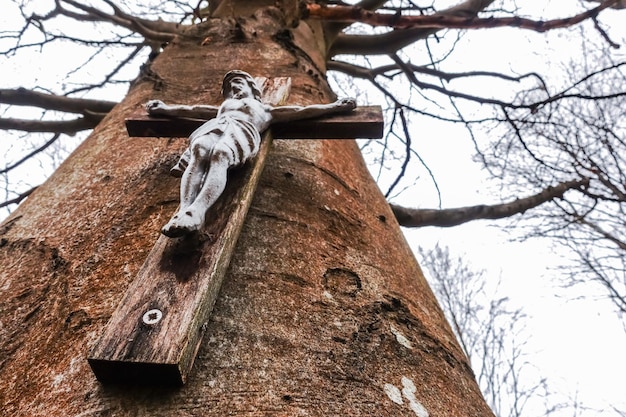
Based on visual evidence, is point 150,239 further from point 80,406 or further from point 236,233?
point 80,406

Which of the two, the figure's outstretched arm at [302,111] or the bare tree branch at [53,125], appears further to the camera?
the bare tree branch at [53,125]

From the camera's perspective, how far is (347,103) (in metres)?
1.97

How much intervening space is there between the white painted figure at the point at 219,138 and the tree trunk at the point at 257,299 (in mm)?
195

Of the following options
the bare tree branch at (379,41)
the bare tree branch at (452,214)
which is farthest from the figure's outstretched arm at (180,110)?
the bare tree branch at (379,41)

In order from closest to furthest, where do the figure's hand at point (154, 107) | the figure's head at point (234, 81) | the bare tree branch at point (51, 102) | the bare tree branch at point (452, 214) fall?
the figure's hand at point (154, 107) → the figure's head at point (234, 81) → the bare tree branch at point (51, 102) → the bare tree branch at point (452, 214)

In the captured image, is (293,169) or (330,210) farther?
(293,169)

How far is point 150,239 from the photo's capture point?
1.50m

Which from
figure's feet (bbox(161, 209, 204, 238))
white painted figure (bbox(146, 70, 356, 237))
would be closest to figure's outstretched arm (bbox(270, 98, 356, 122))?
white painted figure (bbox(146, 70, 356, 237))

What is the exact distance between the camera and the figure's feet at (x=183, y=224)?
116cm

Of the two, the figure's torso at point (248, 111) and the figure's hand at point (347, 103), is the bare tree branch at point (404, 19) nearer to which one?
the figure's hand at point (347, 103)

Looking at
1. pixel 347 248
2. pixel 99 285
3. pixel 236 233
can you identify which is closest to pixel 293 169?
pixel 347 248

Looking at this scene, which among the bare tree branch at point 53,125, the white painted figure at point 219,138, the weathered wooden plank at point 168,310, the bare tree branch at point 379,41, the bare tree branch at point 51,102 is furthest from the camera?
the bare tree branch at point 379,41

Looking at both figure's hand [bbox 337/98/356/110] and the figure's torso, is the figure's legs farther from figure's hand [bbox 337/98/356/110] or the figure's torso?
figure's hand [bbox 337/98/356/110]

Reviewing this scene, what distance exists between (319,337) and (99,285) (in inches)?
25.3
